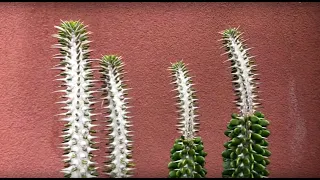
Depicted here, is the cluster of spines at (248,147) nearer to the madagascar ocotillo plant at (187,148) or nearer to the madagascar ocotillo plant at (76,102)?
the madagascar ocotillo plant at (187,148)

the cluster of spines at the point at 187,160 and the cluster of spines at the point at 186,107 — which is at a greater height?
the cluster of spines at the point at 186,107

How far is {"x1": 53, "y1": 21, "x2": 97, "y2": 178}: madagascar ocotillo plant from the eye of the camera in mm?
1757

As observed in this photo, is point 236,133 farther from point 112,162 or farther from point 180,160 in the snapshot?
point 112,162

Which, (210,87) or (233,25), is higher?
(233,25)

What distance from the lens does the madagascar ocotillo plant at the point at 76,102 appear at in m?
1.76

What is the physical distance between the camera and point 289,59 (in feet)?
9.06

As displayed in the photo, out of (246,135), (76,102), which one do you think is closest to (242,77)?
(246,135)

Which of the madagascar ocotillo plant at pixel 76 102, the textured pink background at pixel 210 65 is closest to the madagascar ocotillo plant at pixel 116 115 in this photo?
the madagascar ocotillo plant at pixel 76 102

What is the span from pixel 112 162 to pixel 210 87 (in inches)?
42.3

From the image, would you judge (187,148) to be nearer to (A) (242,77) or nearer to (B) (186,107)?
(B) (186,107)

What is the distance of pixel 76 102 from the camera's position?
1.76 meters

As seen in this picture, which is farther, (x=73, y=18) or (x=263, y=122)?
(x=73, y=18)

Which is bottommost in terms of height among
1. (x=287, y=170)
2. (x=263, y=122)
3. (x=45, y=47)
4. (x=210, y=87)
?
(x=287, y=170)

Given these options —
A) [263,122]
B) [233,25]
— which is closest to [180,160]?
[263,122]
